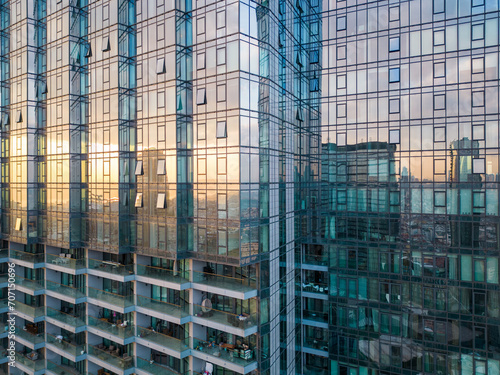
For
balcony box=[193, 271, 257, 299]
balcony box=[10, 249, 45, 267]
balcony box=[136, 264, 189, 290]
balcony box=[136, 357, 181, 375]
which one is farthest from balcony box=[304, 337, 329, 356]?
balcony box=[10, 249, 45, 267]

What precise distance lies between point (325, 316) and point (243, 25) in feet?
72.6

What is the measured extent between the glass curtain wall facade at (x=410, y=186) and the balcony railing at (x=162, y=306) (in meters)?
11.5

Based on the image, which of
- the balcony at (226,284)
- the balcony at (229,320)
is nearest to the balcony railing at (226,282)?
the balcony at (226,284)

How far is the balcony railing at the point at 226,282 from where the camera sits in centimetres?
2320

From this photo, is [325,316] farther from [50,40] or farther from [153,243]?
[50,40]

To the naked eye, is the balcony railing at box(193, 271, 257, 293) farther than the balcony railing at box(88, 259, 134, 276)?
No

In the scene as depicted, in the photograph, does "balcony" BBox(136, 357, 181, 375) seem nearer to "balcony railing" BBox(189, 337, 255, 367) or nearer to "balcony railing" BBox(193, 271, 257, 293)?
"balcony railing" BBox(189, 337, 255, 367)

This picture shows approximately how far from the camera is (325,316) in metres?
28.8

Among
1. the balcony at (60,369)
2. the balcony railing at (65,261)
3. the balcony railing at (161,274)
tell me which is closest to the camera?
the balcony railing at (161,274)

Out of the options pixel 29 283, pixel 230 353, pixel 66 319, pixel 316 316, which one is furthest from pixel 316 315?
pixel 29 283

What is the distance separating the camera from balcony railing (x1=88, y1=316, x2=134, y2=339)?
26788 mm

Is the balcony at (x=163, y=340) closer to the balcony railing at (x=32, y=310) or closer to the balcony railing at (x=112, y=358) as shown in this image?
the balcony railing at (x=112, y=358)

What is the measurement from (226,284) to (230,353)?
14.2ft

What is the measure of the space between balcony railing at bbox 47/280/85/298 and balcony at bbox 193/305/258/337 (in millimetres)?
11916
